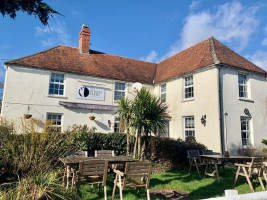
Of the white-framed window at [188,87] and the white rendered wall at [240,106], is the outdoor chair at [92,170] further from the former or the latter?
the white-framed window at [188,87]

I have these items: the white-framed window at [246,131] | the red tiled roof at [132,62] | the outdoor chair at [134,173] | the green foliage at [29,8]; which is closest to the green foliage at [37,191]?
the outdoor chair at [134,173]

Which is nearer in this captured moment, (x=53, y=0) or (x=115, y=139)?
(x=53, y=0)

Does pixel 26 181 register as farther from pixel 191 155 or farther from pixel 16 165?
pixel 191 155

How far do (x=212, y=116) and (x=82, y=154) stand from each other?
9036mm

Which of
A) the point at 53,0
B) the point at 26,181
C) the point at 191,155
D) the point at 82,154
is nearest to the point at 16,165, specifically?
the point at 26,181

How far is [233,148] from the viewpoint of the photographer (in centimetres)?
1312

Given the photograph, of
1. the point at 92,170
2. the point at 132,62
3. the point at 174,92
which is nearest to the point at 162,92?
the point at 174,92

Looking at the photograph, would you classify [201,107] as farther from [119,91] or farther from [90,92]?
[90,92]

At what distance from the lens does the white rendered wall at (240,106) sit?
523 inches

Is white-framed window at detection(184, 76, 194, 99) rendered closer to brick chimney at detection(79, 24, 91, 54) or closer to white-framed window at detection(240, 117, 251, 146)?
white-framed window at detection(240, 117, 251, 146)

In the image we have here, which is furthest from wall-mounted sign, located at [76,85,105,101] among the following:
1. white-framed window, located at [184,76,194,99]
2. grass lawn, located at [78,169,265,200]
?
grass lawn, located at [78,169,265,200]

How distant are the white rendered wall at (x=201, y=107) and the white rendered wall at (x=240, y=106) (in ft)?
2.49

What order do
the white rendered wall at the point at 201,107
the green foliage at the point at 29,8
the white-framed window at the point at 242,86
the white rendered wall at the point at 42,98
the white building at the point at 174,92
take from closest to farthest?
the green foliage at the point at 29,8
the white rendered wall at the point at 201,107
the white building at the point at 174,92
the white rendered wall at the point at 42,98
the white-framed window at the point at 242,86

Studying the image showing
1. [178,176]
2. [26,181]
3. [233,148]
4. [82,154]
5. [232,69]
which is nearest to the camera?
[26,181]
